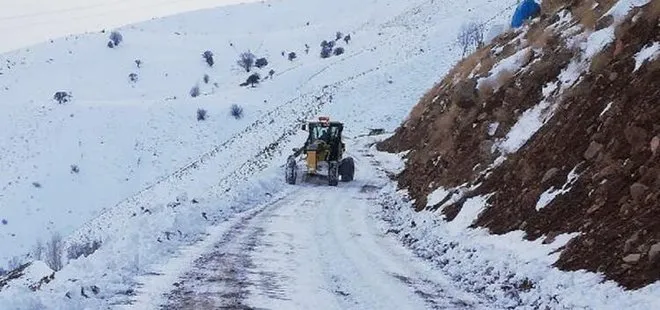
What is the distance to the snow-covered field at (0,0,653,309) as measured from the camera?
10766 millimetres

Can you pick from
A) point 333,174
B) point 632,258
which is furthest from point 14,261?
point 632,258

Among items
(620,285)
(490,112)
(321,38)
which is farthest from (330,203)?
(321,38)

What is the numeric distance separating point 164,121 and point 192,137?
12.1ft

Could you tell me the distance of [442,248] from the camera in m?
12.5

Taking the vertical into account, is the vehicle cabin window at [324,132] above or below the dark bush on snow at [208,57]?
below

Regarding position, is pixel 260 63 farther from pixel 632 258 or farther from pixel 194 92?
pixel 632 258

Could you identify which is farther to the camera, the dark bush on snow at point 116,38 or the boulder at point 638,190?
the dark bush on snow at point 116,38

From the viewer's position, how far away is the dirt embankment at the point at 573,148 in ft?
28.8

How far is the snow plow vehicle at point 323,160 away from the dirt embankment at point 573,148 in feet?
14.4

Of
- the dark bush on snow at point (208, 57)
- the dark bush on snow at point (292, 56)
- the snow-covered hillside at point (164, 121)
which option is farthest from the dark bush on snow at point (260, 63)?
the dark bush on snow at point (208, 57)

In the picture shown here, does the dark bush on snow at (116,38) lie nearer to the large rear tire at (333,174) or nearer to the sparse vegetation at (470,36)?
the sparse vegetation at (470,36)

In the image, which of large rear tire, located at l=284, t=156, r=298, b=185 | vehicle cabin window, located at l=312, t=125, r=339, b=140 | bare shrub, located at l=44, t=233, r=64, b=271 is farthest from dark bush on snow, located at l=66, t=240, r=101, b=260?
vehicle cabin window, located at l=312, t=125, r=339, b=140

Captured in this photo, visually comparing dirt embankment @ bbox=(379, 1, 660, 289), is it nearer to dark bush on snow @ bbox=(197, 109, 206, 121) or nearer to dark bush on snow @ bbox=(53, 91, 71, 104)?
dark bush on snow @ bbox=(197, 109, 206, 121)

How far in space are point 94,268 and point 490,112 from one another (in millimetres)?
10967
